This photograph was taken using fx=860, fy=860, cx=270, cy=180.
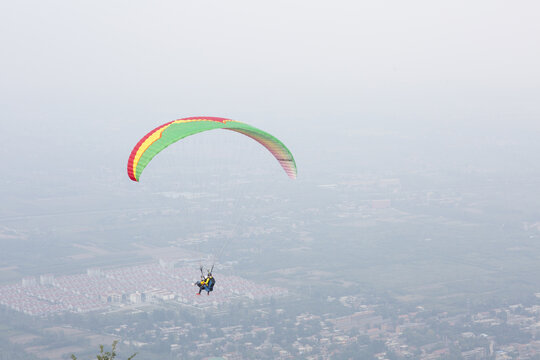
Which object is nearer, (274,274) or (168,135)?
(168,135)

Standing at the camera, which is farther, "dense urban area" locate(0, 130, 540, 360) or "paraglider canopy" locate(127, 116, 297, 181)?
"dense urban area" locate(0, 130, 540, 360)

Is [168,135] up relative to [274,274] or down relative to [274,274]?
up

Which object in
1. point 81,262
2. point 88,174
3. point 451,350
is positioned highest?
point 88,174

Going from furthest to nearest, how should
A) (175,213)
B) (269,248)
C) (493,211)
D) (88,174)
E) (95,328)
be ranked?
(88,174) < (493,211) < (175,213) < (269,248) < (95,328)

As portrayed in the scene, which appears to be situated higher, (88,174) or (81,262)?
(88,174)

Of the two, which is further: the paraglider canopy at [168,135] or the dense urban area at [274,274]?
the dense urban area at [274,274]

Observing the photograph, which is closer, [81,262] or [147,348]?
[147,348]

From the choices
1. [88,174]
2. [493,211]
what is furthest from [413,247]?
[88,174]

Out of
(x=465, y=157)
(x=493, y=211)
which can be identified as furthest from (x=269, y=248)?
(x=465, y=157)

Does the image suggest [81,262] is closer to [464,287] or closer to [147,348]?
[147,348]

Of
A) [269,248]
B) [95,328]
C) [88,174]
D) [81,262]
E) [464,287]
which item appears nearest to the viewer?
[95,328]
